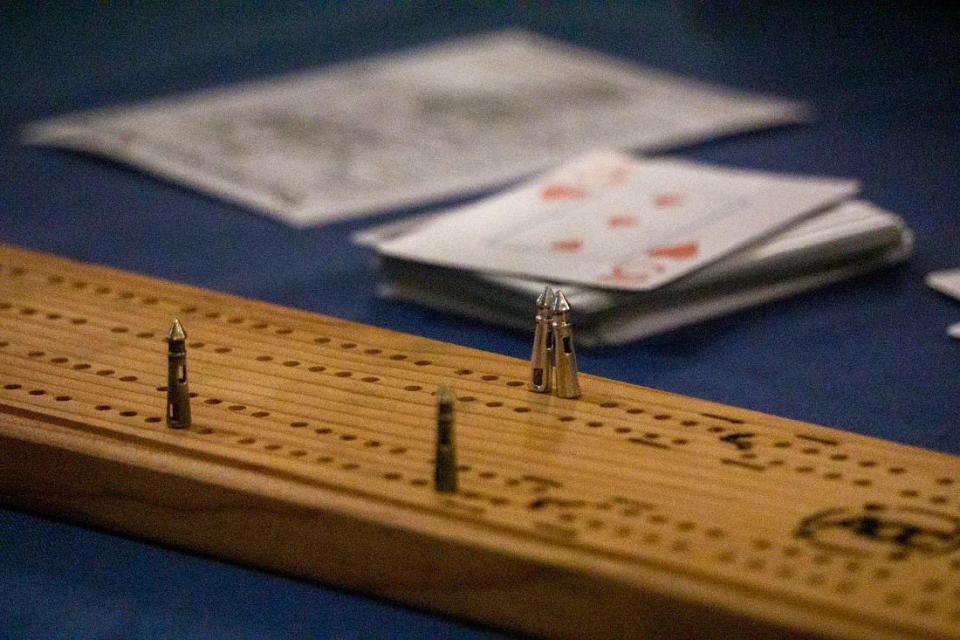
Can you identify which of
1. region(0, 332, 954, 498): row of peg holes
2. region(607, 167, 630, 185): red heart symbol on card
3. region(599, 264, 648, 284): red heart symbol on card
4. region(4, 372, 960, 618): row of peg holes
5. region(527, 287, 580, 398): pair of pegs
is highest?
region(607, 167, 630, 185): red heart symbol on card

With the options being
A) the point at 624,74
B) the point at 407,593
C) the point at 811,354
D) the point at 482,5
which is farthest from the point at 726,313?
the point at 482,5

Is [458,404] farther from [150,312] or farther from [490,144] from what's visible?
[490,144]

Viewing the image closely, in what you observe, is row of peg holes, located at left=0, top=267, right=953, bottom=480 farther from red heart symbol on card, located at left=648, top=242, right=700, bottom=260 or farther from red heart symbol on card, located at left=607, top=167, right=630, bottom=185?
red heart symbol on card, located at left=607, top=167, right=630, bottom=185

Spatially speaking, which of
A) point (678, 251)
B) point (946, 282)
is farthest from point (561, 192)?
point (946, 282)

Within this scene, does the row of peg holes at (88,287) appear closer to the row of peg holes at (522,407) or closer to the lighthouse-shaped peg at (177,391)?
the row of peg holes at (522,407)

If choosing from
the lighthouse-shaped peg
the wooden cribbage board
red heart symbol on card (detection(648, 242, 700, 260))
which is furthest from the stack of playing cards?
the lighthouse-shaped peg
